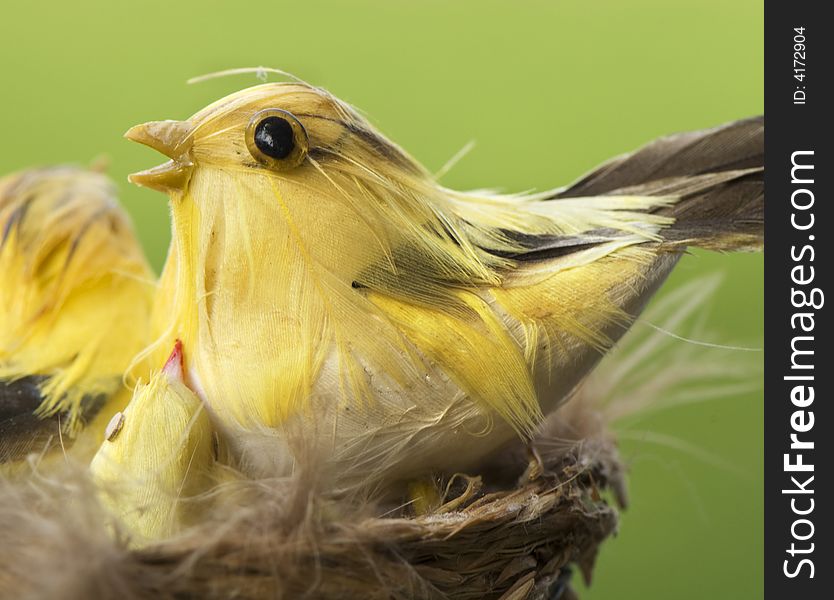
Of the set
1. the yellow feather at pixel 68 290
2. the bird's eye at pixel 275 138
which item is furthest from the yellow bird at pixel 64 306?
the bird's eye at pixel 275 138

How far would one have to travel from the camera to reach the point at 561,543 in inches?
21.4

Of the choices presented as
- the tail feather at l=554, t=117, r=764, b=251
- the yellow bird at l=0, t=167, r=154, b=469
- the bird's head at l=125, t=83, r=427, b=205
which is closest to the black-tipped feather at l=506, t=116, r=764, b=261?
the tail feather at l=554, t=117, r=764, b=251

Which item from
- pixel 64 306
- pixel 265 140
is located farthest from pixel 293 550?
pixel 64 306

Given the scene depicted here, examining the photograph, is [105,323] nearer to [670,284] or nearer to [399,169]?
[399,169]

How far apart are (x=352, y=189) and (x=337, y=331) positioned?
78mm

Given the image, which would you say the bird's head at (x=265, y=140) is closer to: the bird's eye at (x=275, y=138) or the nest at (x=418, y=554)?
the bird's eye at (x=275, y=138)

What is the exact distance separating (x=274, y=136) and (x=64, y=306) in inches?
10.0

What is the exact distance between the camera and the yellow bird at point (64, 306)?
579 mm

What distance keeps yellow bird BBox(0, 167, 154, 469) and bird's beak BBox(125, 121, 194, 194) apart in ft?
0.54

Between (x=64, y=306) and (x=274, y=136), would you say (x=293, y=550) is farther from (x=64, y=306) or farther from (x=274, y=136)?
(x=64, y=306)

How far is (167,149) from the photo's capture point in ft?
1.63

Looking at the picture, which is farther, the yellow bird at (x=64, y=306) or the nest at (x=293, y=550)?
the yellow bird at (x=64, y=306)

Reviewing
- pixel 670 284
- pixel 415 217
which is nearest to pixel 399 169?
pixel 415 217

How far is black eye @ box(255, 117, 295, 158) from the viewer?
19.0 inches
